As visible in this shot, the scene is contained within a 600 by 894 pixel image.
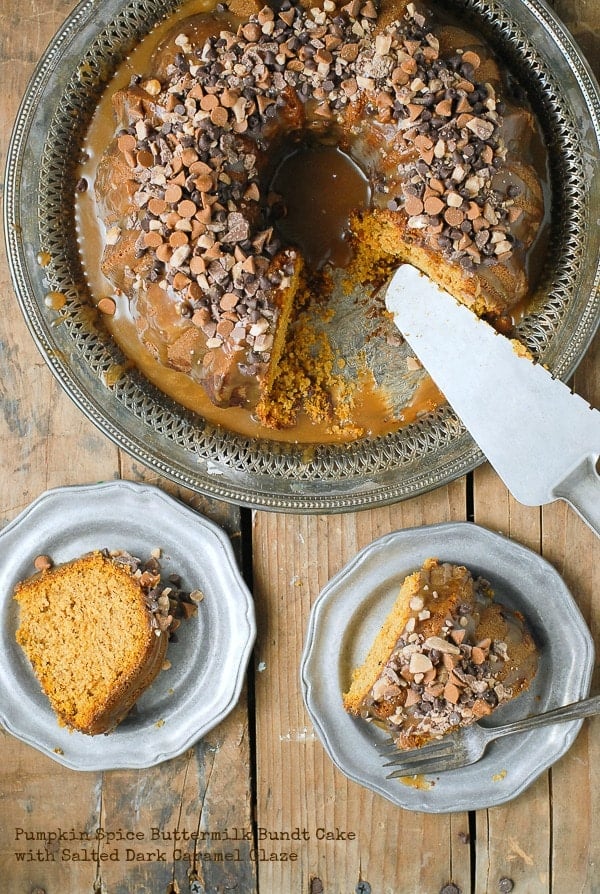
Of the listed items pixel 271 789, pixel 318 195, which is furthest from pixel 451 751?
pixel 318 195

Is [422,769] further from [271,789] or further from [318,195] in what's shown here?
[318,195]

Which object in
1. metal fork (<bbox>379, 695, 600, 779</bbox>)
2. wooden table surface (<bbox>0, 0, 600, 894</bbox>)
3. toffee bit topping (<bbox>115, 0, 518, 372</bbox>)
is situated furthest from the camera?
wooden table surface (<bbox>0, 0, 600, 894</bbox>)

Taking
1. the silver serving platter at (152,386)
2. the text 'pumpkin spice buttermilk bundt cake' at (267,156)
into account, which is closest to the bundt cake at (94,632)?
the silver serving platter at (152,386)

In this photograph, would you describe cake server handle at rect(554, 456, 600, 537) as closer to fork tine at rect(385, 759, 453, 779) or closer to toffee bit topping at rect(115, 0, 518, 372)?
toffee bit topping at rect(115, 0, 518, 372)

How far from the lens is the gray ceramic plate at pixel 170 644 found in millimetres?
2438

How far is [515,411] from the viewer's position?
2.22 metres

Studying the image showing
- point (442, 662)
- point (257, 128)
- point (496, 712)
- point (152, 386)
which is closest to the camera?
point (257, 128)

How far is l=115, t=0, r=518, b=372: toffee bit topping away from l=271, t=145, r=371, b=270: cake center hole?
0.27 meters

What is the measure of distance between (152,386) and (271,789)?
4.46 feet

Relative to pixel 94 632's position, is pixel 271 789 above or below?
below

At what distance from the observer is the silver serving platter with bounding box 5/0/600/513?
2240mm

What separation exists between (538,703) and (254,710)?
35.4 inches

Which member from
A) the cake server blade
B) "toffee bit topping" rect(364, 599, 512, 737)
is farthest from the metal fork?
the cake server blade

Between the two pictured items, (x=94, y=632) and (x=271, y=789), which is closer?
(x=94, y=632)
